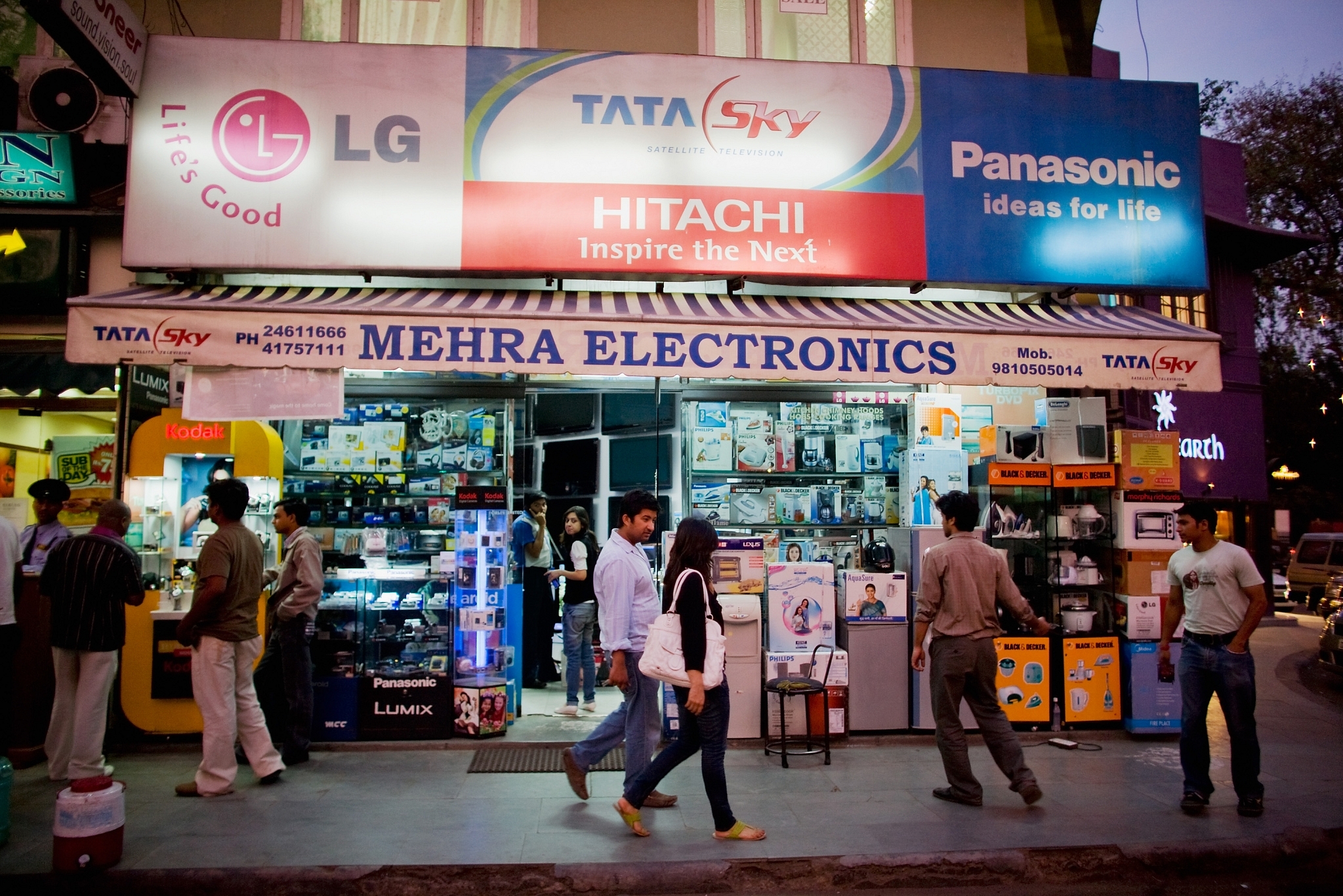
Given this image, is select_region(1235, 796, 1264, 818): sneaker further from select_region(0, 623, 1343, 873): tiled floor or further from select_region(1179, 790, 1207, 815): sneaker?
select_region(1179, 790, 1207, 815): sneaker

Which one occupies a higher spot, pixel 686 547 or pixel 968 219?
pixel 968 219

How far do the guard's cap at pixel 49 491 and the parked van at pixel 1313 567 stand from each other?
941 inches

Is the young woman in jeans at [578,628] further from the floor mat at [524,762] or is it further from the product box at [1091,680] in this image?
the product box at [1091,680]

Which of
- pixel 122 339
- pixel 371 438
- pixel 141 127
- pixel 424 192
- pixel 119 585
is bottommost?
pixel 119 585

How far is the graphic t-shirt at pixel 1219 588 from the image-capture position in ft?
18.1

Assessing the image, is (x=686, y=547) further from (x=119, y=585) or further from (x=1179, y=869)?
(x=119, y=585)

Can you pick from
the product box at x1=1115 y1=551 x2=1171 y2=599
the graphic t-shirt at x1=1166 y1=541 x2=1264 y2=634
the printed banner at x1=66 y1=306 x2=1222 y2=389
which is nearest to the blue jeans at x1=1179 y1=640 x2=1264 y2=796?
the graphic t-shirt at x1=1166 y1=541 x2=1264 y2=634

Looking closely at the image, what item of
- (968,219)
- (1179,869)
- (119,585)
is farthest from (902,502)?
(119,585)

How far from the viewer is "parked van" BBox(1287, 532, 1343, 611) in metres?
20.5

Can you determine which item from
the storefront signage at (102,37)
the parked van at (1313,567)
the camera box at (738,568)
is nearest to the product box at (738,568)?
the camera box at (738,568)

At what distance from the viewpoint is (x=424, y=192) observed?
701 centimetres

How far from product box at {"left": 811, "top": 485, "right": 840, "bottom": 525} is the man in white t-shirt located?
3.18 meters

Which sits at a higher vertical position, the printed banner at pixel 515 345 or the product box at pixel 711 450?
the printed banner at pixel 515 345

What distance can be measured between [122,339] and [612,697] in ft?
17.3
